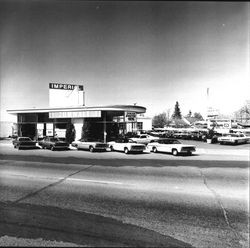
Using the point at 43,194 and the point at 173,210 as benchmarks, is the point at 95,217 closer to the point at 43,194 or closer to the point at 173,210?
the point at 173,210

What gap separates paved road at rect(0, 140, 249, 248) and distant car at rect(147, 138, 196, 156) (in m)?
6.78

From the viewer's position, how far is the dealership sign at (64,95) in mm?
36750

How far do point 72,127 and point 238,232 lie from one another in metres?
26.0

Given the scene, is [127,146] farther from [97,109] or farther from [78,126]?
[78,126]

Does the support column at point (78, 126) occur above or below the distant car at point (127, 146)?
above

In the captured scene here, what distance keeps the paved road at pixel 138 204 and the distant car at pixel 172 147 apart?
22.2 ft

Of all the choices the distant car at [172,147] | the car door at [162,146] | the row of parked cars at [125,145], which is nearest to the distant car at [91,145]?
the row of parked cars at [125,145]

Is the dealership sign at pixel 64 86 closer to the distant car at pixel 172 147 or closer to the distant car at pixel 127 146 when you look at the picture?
the distant car at pixel 127 146

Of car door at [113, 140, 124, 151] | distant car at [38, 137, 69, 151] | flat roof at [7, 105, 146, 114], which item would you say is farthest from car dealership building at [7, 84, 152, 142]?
car door at [113, 140, 124, 151]

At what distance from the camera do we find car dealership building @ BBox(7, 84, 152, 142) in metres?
28.7

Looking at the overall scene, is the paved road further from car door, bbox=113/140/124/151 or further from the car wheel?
car door, bbox=113/140/124/151

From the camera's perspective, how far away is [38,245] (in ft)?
13.7

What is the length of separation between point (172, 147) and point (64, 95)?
23810 mm

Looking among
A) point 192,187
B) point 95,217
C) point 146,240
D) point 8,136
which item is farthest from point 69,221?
point 8,136
